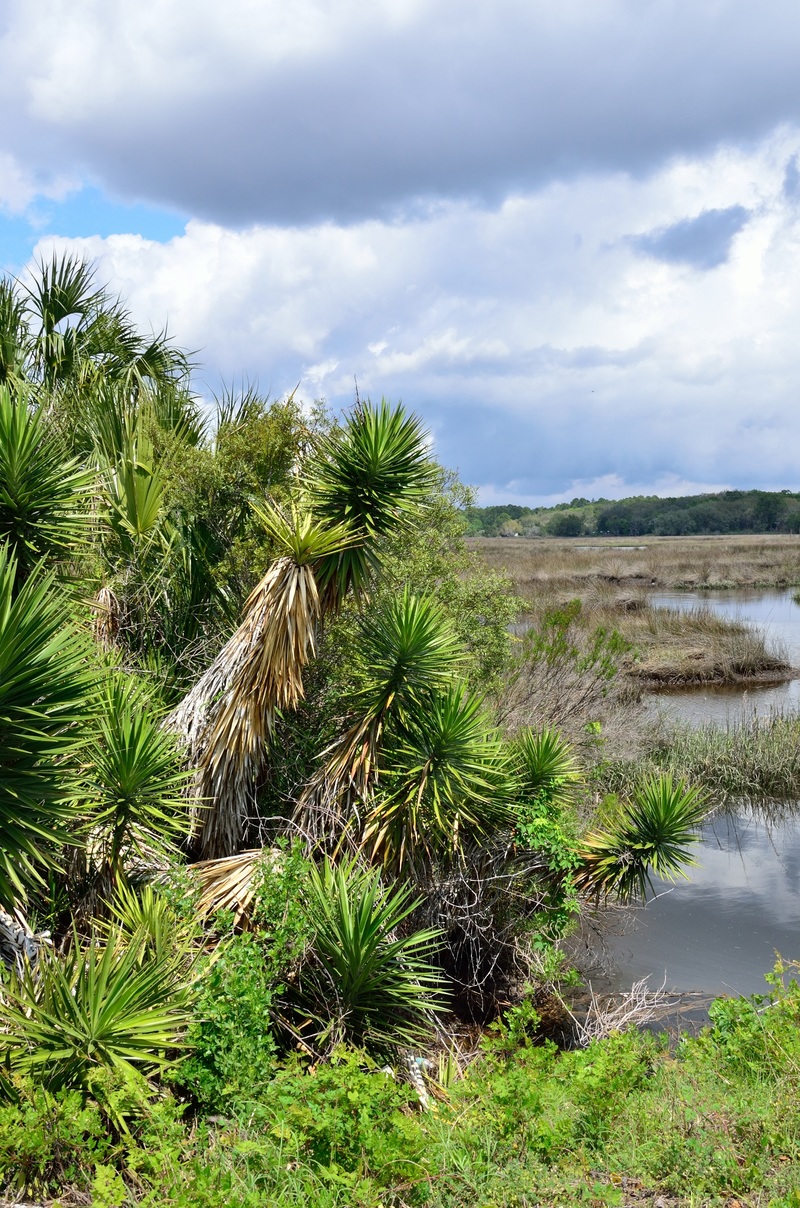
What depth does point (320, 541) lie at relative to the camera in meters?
8.39

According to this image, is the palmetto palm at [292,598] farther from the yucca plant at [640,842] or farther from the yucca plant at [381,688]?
the yucca plant at [640,842]

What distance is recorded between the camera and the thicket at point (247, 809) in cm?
513

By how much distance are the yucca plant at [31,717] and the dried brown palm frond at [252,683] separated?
102 inches

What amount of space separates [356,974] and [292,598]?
307 cm

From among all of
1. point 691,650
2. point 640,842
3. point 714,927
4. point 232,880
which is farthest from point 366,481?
point 691,650

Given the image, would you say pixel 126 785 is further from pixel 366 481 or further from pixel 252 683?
pixel 366 481

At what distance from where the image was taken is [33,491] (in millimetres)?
7227

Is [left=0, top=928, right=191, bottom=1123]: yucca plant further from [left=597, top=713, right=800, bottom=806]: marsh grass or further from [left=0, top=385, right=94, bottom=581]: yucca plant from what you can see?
[left=597, top=713, right=800, bottom=806]: marsh grass

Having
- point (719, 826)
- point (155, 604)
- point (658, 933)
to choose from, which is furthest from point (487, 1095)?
point (719, 826)

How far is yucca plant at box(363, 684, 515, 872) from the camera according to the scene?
8367 mm

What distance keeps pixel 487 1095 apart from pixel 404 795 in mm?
3315

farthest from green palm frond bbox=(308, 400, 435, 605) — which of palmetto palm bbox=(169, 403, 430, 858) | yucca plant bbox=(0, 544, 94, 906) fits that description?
yucca plant bbox=(0, 544, 94, 906)

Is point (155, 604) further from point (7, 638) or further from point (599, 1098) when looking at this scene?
point (599, 1098)

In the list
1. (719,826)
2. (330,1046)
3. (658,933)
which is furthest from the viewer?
(719,826)
